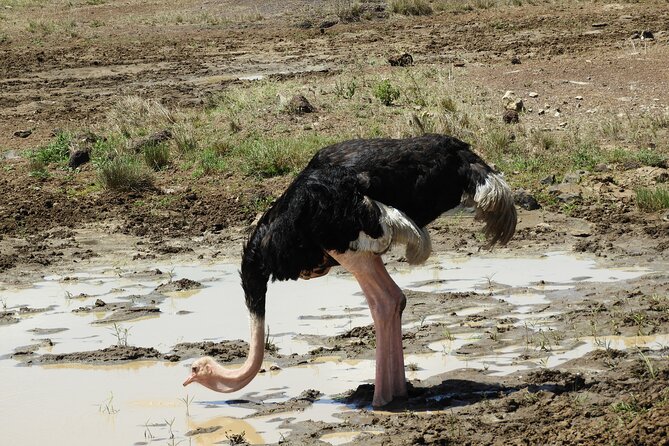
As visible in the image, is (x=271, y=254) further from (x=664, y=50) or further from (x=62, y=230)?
(x=664, y=50)

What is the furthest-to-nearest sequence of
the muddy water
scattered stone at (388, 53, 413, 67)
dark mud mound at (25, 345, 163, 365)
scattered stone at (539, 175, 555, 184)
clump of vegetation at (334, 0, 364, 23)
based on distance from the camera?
clump of vegetation at (334, 0, 364, 23)
scattered stone at (388, 53, 413, 67)
scattered stone at (539, 175, 555, 184)
dark mud mound at (25, 345, 163, 365)
the muddy water

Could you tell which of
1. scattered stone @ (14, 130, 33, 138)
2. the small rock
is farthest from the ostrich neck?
the small rock

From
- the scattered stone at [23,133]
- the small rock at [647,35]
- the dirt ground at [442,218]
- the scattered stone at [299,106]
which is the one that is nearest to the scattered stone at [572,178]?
the dirt ground at [442,218]

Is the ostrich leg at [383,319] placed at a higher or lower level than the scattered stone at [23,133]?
higher

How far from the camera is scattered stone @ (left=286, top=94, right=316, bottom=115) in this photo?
52.5 ft

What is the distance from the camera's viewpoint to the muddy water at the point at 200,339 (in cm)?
675

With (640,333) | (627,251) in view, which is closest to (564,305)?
(640,333)

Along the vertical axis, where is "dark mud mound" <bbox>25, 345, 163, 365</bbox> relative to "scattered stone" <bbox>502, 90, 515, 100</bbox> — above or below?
below

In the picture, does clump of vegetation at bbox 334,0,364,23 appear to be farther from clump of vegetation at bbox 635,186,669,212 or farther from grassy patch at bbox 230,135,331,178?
clump of vegetation at bbox 635,186,669,212

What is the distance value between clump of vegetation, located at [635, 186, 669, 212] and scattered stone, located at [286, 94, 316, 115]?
19.6 feet

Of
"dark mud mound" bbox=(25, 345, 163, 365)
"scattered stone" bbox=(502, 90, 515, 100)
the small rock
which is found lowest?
"dark mud mound" bbox=(25, 345, 163, 365)

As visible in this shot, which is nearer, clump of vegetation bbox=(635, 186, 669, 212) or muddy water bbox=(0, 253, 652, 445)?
muddy water bbox=(0, 253, 652, 445)

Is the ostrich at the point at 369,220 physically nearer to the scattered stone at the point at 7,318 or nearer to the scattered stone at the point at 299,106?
the scattered stone at the point at 7,318

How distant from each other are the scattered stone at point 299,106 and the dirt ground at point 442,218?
8.40 feet
